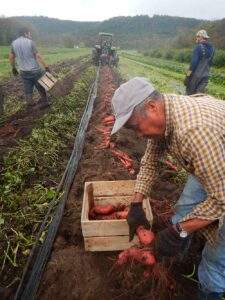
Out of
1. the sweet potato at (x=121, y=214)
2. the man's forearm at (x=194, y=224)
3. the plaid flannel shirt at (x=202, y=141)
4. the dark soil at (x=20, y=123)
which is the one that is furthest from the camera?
the dark soil at (x=20, y=123)

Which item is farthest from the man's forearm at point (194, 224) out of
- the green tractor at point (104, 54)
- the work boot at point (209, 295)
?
the green tractor at point (104, 54)

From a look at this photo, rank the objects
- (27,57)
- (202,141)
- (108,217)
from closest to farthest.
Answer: (202,141) < (108,217) < (27,57)

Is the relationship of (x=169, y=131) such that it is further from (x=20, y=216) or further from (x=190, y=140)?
(x=20, y=216)

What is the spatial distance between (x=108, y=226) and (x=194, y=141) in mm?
1499

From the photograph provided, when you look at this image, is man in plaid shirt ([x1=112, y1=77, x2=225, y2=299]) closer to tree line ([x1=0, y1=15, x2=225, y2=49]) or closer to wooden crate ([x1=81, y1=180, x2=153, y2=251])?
wooden crate ([x1=81, y1=180, x2=153, y2=251])

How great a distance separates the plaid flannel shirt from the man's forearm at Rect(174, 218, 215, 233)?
3 centimetres

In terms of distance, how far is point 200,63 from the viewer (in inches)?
370

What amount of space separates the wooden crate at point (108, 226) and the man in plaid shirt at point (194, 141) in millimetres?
683

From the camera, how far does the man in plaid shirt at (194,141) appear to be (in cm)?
219

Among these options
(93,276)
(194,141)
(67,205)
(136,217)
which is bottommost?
(67,205)

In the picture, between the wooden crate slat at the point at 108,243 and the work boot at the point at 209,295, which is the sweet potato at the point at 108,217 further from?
the work boot at the point at 209,295

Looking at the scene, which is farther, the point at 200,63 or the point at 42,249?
the point at 200,63

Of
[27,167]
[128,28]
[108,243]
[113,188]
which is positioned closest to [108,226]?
[108,243]

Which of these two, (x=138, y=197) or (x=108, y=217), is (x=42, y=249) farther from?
(x=138, y=197)
